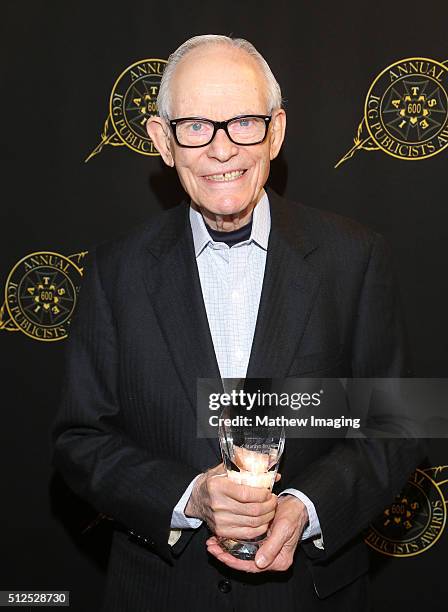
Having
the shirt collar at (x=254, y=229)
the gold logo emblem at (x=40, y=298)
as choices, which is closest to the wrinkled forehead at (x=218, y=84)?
the shirt collar at (x=254, y=229)

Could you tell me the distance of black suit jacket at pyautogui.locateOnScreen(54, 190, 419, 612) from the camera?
1651 mm

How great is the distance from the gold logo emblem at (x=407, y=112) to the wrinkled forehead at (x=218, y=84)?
69 cm

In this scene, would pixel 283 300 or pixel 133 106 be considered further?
pixel 133 106

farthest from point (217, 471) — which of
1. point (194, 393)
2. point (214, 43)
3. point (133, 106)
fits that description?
point (133, 106)

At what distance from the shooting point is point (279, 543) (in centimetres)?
150

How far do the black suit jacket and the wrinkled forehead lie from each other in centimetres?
28

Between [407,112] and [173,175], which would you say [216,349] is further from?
[407,112]

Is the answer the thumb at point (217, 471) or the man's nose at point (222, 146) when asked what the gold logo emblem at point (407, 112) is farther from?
the thumb at point (217, 471)

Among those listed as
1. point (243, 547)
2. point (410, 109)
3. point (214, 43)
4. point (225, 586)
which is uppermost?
point (214, 43)

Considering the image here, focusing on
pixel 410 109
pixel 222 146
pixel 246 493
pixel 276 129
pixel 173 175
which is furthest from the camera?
pixel 173 175

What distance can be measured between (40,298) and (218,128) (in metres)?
1.05

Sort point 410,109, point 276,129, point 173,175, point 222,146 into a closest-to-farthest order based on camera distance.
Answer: point 222,146, point 276,129, point 410,109, point 173,175

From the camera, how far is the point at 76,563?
2.57 m

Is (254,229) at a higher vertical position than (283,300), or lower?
higher
